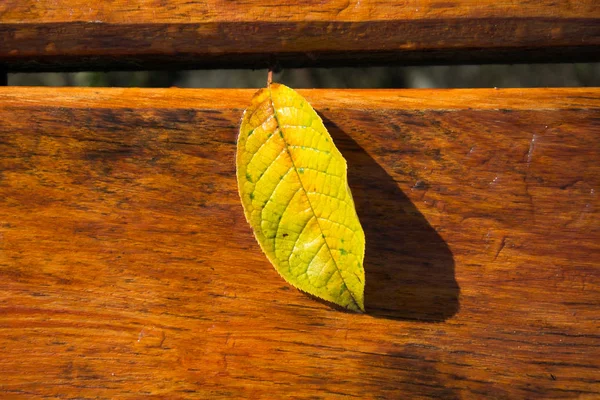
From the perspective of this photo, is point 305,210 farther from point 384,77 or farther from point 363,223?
point 384,77

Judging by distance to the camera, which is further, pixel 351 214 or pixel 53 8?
pixel 53 8

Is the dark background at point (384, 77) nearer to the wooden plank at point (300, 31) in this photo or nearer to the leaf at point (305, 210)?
the wooden plank at point (300, 31)

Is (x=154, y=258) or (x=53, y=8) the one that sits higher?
(x=53, y=8)

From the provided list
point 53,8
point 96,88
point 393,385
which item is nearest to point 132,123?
point 96,88

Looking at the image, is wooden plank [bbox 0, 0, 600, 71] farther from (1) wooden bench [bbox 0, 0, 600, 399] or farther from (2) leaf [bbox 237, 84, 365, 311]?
(2) leaf [bbox 237, 84, 365, 311]

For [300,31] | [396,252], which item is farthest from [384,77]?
[396,252]

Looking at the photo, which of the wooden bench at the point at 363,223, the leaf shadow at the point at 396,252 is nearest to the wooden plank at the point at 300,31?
the wooden bench at the point at 363,223

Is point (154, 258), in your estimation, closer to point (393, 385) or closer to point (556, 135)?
point (393, 385)
